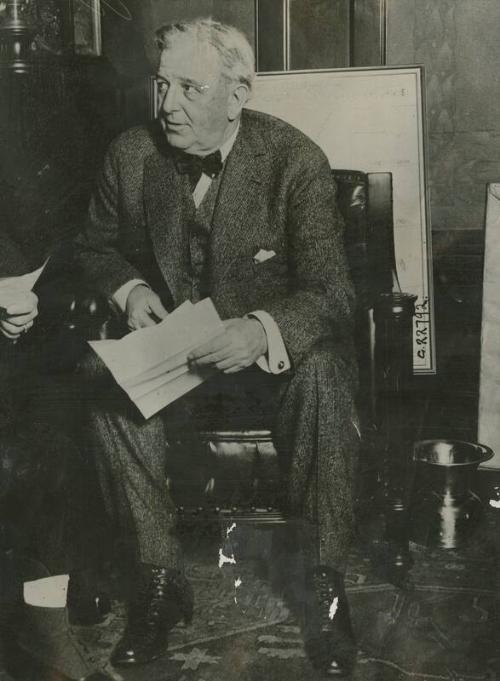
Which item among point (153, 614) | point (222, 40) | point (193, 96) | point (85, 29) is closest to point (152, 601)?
point (153, 614)

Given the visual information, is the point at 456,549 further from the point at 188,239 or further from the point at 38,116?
the point at 38,116

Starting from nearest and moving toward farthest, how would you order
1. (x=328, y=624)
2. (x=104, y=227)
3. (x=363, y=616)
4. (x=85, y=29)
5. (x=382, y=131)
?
1. (x=328, y=624)
2. (x=363, y=616)
3. (x=104, y=227)
4. (x=85, y=29)
5. (x=382, y=131)

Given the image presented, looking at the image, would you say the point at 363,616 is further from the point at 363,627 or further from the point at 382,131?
the point at 382,131

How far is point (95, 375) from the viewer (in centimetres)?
146

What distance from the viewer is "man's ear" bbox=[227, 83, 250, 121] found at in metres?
1.62

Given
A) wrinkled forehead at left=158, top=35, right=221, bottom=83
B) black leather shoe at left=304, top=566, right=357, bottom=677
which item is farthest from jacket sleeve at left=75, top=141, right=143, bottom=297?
black leather shoe at left=304, top=566, right=357, bottom=677

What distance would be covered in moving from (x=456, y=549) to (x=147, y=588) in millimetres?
762

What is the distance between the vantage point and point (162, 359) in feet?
4.50

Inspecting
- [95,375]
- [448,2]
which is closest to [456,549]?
[95,375]

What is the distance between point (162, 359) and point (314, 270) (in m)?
0.36

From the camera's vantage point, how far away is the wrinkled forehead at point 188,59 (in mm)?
1523

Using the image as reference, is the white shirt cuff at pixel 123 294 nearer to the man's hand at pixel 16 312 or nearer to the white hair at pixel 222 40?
the man's hand at pixel 16 312

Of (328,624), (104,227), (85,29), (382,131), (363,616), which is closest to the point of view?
(328,624)

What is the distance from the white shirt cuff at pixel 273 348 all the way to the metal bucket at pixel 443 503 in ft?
1.80
